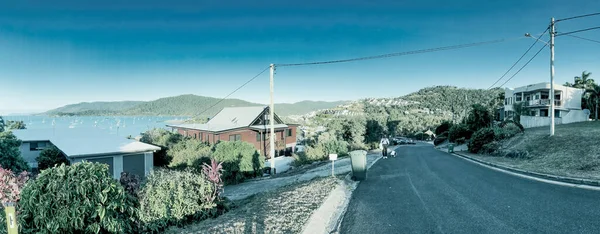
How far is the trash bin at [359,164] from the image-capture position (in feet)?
35.7

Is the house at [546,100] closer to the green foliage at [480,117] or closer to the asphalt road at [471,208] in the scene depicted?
the green foliage at [480,117]

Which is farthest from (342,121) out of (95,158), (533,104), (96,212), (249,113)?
(96,212)

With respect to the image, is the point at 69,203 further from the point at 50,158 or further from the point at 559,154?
the point at 50,158

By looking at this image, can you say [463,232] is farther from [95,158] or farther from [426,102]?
[426,102]

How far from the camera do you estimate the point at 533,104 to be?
43.8 meters

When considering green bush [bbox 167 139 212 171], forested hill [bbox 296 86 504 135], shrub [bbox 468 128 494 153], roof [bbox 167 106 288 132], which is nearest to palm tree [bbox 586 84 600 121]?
shrub [bbox 468 128 494 153]

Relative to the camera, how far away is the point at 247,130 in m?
37.3

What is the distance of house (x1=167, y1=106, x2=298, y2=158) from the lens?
36.1 meters

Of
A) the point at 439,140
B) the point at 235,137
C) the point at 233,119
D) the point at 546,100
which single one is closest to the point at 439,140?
the point at 439,140

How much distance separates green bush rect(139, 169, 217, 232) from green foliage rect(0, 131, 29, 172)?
14600mm

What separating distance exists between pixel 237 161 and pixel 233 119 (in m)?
21.1

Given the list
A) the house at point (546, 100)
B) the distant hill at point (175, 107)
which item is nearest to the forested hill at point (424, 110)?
the distant hill at point (175, 107)

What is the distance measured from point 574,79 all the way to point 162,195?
6892 cm

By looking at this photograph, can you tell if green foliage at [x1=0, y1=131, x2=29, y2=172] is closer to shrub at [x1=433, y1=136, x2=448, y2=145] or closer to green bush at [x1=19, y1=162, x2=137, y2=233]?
green bush at [x1=19, y1=162, x2=137, y2=233]
